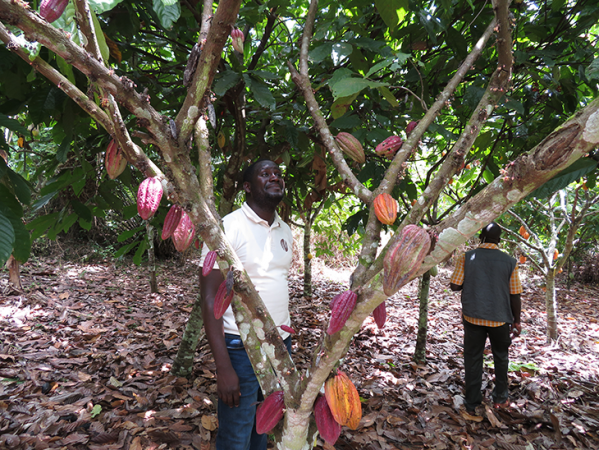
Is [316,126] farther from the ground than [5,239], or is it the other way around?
[316,126]

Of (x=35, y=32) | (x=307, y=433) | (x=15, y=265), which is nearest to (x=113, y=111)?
(x=35, y=32)

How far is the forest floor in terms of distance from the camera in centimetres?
186

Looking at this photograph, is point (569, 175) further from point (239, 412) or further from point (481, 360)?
point (481, 360)

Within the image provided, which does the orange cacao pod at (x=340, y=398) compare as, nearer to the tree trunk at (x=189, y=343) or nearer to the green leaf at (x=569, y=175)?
the green leaf at (x=569, y=175)

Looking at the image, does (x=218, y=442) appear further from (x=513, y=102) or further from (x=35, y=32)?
(x=513, y=102)

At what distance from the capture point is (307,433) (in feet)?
2.87

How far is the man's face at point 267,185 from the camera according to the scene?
152 centimetres

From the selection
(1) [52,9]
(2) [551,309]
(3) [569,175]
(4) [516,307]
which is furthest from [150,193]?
(2) [551,309]

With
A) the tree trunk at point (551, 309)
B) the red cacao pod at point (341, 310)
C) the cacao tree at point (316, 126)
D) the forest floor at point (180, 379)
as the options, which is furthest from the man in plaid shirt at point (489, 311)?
the red cacao pod at point (341, 310)

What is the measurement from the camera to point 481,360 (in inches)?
97.8

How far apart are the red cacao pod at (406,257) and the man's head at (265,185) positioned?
3.37ft

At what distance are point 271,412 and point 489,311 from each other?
2.15 meters

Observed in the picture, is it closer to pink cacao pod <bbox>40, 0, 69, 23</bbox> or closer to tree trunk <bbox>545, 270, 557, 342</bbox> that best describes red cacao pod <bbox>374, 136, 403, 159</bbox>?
pink cacao pod <bbox>40, 0, 69, 23</bbox>

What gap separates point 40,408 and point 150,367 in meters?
0.67
